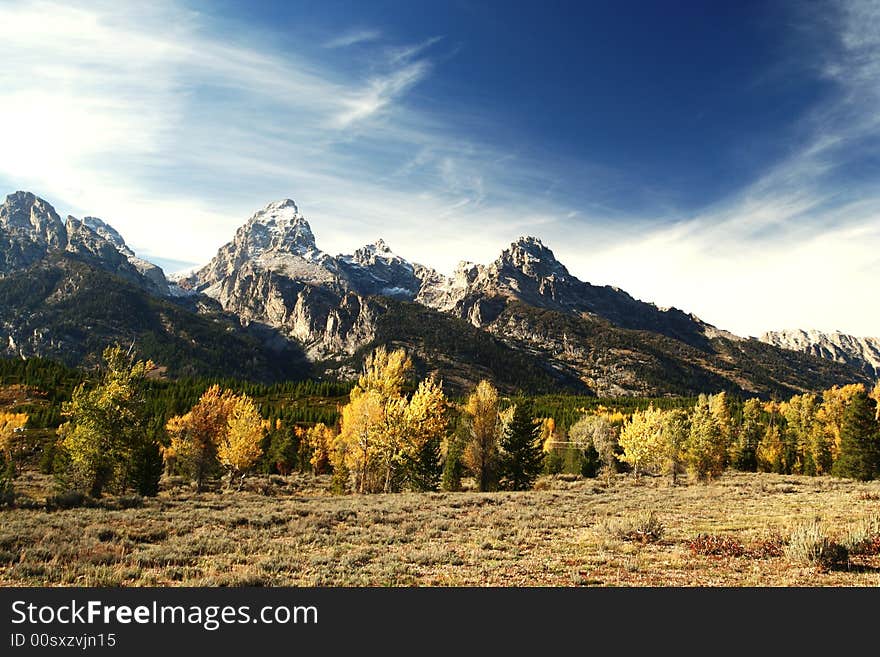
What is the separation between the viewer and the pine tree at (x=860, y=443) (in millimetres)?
51688

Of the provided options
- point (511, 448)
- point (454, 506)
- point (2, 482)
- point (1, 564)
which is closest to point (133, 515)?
point (1, 564)

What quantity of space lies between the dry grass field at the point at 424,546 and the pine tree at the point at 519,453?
79.3 feet

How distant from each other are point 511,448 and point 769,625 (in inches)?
1800

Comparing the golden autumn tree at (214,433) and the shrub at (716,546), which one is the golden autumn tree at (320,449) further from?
the shrub at (716,546)

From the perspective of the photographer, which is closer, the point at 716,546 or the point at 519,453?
the point at 716,546

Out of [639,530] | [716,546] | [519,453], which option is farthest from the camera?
[519,453]

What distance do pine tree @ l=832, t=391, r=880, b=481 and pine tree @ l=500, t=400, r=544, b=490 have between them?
37.1 m

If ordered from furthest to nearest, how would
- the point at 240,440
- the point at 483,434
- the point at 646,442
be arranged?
the point at 646,442 → the point at 240,440 → the point at 483,434

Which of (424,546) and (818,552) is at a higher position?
(818,552)

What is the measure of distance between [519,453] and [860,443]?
4113 centimetres

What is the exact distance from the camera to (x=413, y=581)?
11.4 meters

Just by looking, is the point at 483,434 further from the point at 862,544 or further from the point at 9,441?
the point at 9,441

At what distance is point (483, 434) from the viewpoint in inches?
1895

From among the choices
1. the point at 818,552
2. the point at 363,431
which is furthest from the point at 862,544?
the point at 363,431
